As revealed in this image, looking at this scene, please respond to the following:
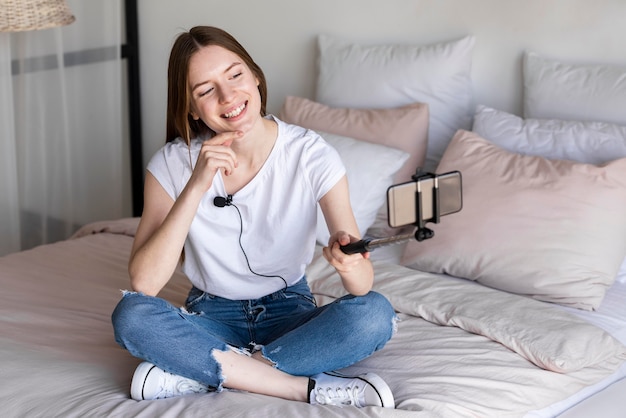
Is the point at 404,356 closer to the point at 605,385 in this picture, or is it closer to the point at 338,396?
the point at 338,396

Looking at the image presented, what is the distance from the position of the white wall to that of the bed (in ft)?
0.23

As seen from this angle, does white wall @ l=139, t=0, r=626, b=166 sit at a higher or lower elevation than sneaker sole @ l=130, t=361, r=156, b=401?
higher

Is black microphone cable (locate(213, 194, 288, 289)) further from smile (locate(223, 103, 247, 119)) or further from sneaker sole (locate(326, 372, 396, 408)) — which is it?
sneaker sole (locate(326, 372, 396, 408))

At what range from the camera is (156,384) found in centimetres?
176

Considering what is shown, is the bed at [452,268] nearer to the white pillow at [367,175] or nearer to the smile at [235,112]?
the white pillow at [367,175]

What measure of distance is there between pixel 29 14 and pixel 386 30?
3.69 feet

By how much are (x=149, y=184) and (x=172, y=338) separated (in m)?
0.37

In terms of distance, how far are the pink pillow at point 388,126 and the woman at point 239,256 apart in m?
0.76

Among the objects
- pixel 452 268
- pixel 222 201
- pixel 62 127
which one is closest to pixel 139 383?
pixel 222 201

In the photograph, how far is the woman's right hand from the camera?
1.81 m

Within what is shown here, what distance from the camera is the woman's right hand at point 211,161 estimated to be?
5.94 feet

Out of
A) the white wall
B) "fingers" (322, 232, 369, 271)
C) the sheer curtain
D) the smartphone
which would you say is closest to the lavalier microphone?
"fingers" (322, 232, 369, 271)

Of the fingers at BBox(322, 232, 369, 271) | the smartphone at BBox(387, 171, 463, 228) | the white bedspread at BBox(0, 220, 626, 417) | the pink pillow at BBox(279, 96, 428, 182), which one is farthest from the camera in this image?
the pink pillow at BBox(279, 96, 428, 182)

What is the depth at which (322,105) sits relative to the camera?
9.80 ft
